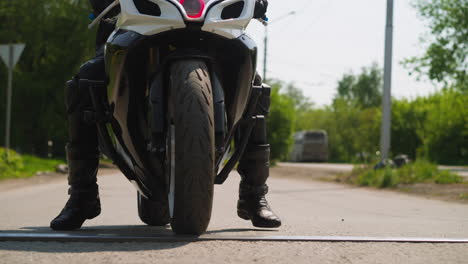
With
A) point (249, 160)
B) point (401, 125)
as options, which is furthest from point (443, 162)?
point (249, 160)

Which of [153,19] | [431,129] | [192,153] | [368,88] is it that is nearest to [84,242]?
[192,153]

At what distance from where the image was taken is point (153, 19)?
4.06 meters

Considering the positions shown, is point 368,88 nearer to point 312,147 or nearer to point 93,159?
point 312,147

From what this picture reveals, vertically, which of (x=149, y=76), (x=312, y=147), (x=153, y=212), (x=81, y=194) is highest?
(x=149, y=76)

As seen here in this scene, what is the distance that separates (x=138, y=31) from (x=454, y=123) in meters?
41.6

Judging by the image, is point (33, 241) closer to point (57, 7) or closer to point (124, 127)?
point (124, 127)

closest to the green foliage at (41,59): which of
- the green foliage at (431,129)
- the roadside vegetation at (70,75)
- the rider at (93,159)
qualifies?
the roadside vegetation at (70,75)

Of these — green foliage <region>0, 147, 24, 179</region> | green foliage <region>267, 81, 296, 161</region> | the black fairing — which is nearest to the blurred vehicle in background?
green foliage <region>267, 81, 296, 161</region>

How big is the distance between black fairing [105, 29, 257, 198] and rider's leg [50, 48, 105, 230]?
1.39 feet

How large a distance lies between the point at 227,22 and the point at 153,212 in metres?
1.70

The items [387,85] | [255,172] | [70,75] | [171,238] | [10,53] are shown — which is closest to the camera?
[171,238]

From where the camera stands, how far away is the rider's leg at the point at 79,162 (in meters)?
4.65

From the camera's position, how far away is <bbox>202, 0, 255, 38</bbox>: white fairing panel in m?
4.11

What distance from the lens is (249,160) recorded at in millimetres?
5031
